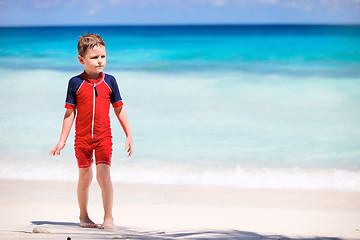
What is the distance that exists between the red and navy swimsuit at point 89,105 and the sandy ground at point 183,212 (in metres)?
0.56

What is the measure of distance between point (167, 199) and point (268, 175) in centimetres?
124

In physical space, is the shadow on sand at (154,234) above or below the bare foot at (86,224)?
below

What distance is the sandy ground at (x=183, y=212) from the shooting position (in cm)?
291

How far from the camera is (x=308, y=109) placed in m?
8.86

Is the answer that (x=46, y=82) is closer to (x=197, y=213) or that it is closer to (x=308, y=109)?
(x=308, y=109)

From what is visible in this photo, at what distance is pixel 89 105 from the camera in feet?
9.23

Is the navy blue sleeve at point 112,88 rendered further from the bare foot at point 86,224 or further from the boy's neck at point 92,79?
the bare foot at point 86,224

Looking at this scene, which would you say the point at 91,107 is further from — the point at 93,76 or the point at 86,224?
the point at 86,224

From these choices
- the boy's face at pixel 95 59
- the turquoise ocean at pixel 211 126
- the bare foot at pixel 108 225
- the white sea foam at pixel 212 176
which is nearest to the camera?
the boy's face at pixel 95 59

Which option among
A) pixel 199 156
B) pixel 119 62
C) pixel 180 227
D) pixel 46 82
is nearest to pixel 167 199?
pixel 180 227

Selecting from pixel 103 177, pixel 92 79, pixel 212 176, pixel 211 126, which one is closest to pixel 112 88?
pixel 92 79

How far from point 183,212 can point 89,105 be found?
46.5 inches

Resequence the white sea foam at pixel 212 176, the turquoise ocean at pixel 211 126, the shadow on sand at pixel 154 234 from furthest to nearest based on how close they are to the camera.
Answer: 1. the turquoise ocean at pixel 211 126
2. the white sea foam at pixel 212 176
3. the shadow on sand at pixel 154 234

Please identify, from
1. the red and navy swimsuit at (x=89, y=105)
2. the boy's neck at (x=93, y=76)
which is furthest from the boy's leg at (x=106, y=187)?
the boy's neck at (x=93, y=76)
